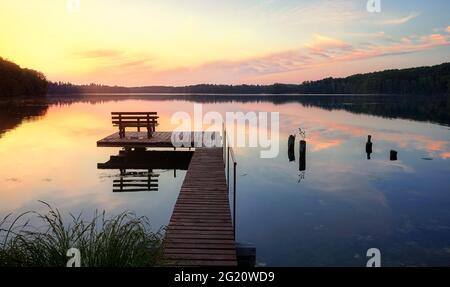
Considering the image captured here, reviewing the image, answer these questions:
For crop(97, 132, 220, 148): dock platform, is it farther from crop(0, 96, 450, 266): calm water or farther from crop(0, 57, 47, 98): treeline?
crop(0, 57, 47, 98): treeline

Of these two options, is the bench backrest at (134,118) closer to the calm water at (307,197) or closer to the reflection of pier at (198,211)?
the reflection of pier at (198,211)

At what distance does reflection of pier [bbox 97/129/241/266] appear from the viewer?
27.1 ft

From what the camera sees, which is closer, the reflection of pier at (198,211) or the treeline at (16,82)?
the reflection of pier at (198,211)

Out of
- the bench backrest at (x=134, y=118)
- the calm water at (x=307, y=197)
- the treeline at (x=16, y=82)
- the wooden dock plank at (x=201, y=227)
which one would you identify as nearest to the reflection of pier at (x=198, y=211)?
the wooden dock plank at (x=201, y=227)

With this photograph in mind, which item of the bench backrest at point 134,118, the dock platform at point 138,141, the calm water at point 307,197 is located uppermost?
the bench backrest at point 134,118

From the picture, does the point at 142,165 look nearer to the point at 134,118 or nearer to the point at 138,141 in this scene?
the point at 138,141

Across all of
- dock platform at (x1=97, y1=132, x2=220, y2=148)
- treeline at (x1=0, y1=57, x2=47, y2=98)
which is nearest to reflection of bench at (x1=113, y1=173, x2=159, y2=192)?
dock platform at (x1=97, y1=132, x2=220, y2=148)

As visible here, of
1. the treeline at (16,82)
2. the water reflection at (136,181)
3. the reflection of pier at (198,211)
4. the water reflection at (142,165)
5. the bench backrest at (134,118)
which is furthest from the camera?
the treeline at (16,82)

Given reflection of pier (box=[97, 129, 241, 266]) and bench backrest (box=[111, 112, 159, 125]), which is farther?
bench backrest (box=[111, 112, 159, 125])

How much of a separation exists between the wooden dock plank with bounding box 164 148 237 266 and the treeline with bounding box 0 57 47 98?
10974cm

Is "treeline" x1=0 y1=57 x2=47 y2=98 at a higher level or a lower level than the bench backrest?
higher

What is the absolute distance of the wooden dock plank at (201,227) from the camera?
26.7 ft
